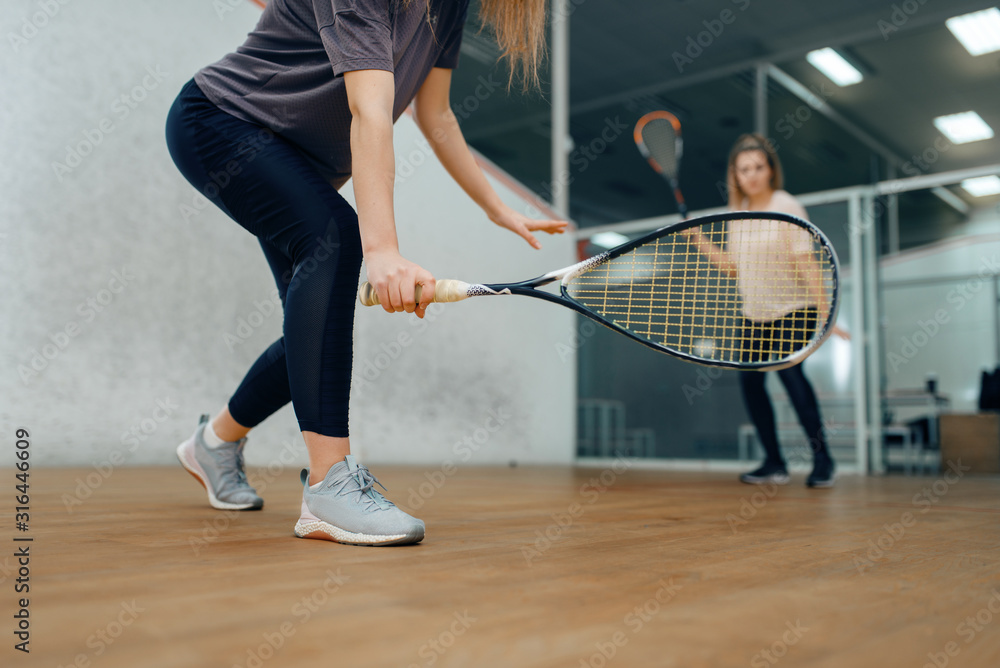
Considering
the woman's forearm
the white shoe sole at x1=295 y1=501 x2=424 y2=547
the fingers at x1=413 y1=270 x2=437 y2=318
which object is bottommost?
the white shoe sole at x1=295 y1=501 x2=424 y2=547

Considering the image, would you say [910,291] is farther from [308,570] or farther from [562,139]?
[308,570]

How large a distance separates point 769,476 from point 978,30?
4.76 m

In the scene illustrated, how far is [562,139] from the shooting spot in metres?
5.21

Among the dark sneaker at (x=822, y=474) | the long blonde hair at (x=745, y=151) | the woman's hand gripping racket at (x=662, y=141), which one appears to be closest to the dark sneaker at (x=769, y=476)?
the dark sneaker at (x=822, y=474)

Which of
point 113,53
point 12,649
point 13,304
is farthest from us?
point 113,53

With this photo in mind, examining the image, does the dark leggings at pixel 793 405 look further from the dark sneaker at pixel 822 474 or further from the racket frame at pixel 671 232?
the racket frame at pixel 671 232

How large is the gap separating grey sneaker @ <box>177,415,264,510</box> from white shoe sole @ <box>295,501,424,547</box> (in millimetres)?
401

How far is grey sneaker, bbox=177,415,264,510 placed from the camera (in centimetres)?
140

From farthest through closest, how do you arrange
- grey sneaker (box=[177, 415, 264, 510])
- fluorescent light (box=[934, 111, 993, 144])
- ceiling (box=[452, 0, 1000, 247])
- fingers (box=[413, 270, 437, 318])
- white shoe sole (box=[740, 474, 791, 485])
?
fluorescent light (box=[934, 111, 993, 144]) < ceiling (box=[452, 0, 1000, 247]) < white shoe sole (box=[740, 474, 791, 485]) < grey sneaker (box=[177, 415, 264, 510]) < fingers (box=[413, 270, 437, 318])

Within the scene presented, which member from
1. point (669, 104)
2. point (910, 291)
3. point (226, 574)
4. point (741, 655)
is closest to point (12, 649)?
point (226, 574)

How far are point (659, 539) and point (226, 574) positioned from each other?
23.5 inches

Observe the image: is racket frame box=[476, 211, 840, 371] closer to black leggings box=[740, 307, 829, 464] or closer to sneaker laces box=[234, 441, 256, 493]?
sneaker laces box=[234, 441, 256, 493]

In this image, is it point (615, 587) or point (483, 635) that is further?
point (615, 587)

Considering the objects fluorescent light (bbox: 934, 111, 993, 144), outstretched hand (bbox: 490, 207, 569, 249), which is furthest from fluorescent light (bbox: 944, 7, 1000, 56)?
outstretched hand (bbox: 490, 207, 569, 249)
